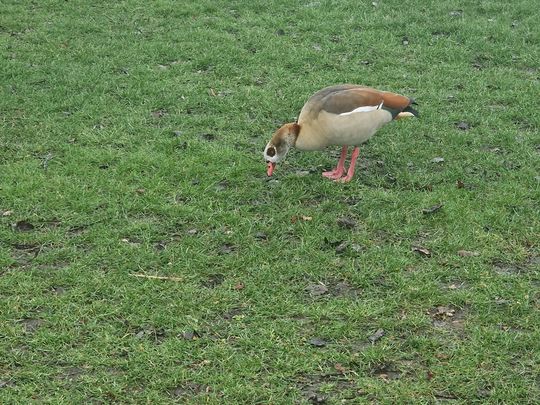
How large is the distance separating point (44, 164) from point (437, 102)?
425cm

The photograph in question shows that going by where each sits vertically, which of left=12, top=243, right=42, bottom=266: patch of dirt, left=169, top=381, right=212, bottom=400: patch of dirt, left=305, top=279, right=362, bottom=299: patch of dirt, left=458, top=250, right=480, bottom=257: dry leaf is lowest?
left=169, top=381, right=212, bottom=400: patch of dirt

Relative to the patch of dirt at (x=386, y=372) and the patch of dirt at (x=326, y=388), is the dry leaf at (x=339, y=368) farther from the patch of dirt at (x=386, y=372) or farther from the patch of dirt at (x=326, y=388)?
the patch of dirt at (x=386, y=372)

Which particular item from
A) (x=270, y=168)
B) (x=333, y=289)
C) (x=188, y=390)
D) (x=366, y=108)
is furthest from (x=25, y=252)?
(x=366, y=108)

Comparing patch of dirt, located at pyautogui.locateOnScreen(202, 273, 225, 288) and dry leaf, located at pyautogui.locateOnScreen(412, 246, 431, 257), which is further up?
dry leaf, located at pyautogui.locateOnScreen(412, 246, 431, 257)

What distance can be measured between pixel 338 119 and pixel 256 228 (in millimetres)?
1144

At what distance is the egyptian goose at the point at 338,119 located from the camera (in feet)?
19.7

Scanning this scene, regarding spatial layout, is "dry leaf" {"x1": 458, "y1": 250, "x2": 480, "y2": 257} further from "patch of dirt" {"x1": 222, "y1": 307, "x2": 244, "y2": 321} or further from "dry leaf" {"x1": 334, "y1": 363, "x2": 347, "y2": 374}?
"patch of dirt" {"x1": 222, "y1": 307, "x2": 244, "y2": 321}

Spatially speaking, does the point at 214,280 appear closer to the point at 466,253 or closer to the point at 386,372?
the point at 386,372

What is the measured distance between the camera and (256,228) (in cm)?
574

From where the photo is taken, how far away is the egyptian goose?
602 cm

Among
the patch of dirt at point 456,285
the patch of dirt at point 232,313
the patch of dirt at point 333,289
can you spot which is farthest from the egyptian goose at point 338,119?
the patch of dirt at point 232,313

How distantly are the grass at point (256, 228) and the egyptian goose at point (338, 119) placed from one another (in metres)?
0.37

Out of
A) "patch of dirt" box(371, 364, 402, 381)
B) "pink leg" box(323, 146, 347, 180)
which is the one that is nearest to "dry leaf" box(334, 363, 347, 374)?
"patch of dirt" box(371, 364, 402, 381)

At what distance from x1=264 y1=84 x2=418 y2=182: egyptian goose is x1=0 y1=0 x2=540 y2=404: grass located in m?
0.37
